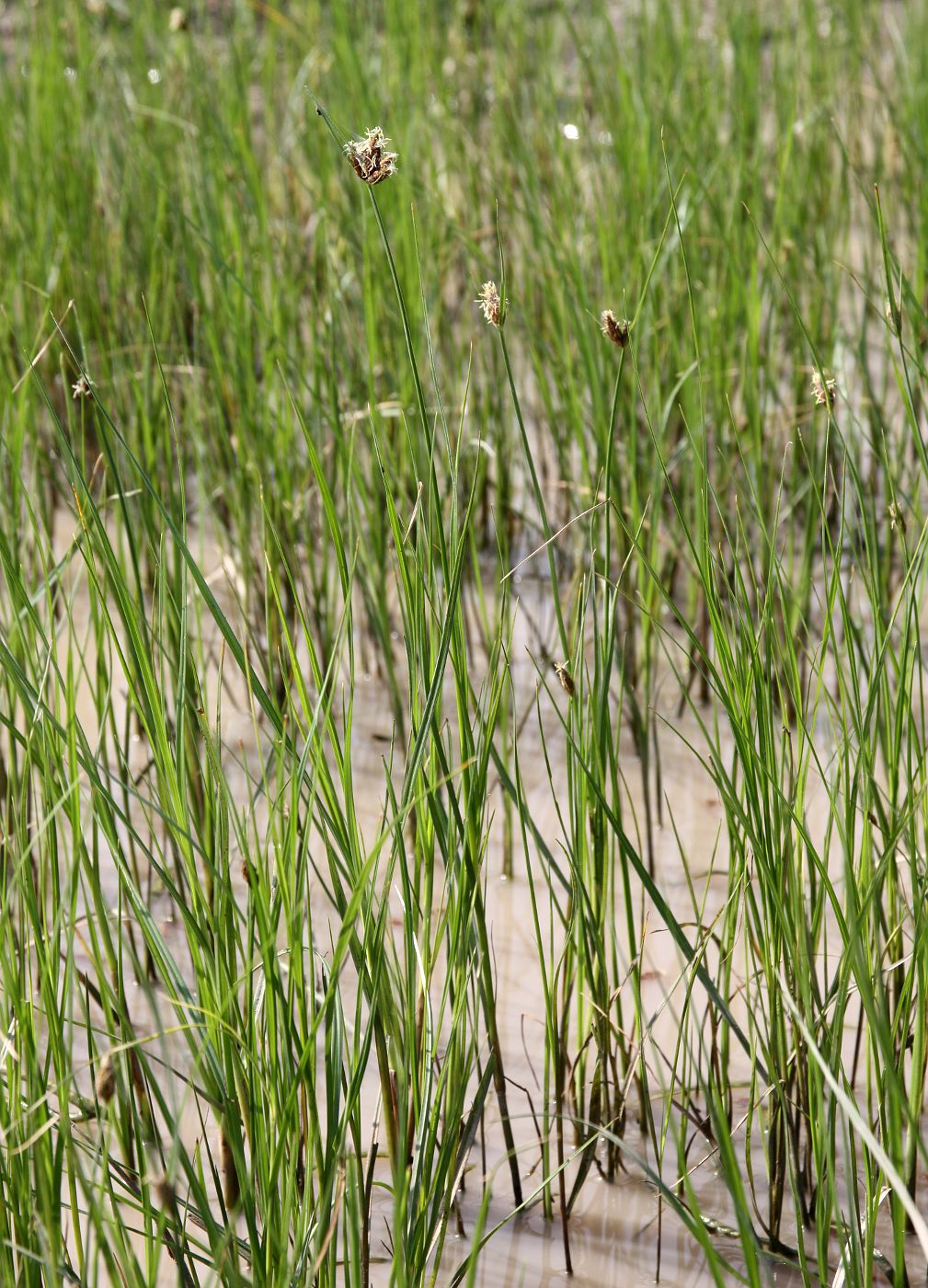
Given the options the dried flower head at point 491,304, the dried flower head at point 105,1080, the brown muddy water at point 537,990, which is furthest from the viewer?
the brown muddy water at point 537,990

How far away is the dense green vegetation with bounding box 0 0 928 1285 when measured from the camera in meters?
0.95

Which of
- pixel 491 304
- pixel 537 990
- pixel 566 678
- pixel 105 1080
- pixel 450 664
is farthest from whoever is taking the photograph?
pixel 450 664

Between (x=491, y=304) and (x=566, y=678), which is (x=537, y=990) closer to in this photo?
(x=566, y=678)

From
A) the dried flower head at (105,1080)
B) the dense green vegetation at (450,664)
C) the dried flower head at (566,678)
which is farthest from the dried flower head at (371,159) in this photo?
the dried flower head at (105,1080)

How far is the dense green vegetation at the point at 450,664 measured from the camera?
3.12 ft

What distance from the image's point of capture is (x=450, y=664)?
80.7 inches

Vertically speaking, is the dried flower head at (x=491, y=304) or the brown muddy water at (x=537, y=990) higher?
the dried flower head at (x=491, y=304)

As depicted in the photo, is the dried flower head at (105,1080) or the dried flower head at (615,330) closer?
the dried flower head at (105,1080)

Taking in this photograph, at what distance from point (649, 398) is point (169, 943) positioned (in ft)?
3.30

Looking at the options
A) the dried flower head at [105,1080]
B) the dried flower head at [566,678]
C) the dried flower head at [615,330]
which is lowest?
the dried flower head at [105,1080]

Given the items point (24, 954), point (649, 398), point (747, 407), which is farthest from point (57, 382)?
point (24, 954)

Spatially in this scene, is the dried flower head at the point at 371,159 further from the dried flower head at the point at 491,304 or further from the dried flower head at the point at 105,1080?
the dried flower head at the point at 105,1080

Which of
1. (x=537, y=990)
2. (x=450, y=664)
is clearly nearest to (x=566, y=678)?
(x=537, y=990)

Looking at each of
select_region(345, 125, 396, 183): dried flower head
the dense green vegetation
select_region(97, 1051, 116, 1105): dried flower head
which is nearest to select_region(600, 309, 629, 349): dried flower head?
the dense green vegetation
